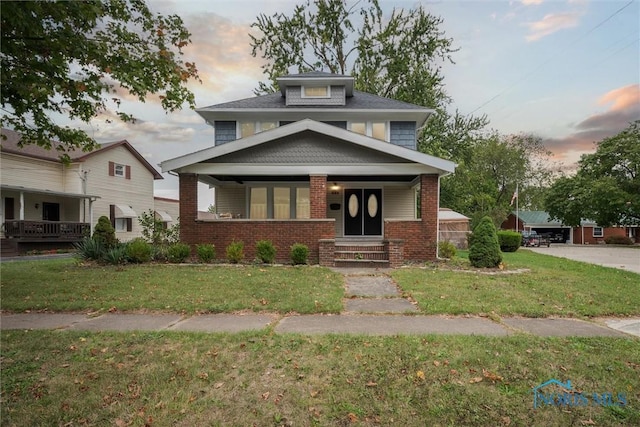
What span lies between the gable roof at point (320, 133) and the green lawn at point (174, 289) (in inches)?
149

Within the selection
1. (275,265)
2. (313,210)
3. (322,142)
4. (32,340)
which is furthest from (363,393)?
(322,142)

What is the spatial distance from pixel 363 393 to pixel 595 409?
6.41 feet

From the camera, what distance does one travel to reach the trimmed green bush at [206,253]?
11188mm

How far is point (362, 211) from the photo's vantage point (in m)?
15.2

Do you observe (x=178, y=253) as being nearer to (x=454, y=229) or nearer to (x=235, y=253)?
(x=235, y=253)

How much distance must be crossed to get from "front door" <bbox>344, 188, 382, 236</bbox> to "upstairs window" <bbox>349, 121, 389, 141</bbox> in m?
2.70

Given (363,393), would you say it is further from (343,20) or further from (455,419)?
(343,20)

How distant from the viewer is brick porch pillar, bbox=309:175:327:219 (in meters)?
12.0

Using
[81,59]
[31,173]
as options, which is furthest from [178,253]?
[31,173]

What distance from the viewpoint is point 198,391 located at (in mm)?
3186

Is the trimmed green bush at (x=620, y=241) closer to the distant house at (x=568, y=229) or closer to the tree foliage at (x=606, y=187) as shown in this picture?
the distant house at (x=568, y=229)

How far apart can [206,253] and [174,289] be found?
391cm

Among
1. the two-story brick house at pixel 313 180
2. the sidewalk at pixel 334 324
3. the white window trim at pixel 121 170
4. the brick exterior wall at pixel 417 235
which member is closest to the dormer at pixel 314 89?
the two-story brick house at pixel 313 180

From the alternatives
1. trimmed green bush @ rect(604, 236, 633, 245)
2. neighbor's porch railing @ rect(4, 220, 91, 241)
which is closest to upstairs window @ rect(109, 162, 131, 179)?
neighbor's porch railing @ rect(4, 220, 91, 241)
